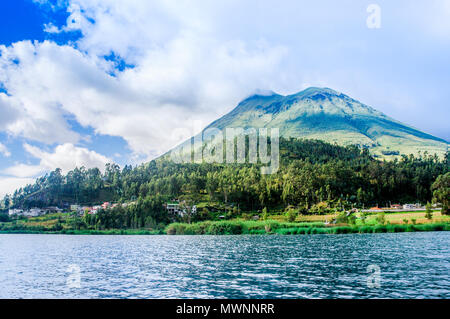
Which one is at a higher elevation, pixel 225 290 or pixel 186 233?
pixel 225 290

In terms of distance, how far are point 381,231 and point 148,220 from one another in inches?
4667

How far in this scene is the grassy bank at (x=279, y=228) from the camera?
121213 millimetres

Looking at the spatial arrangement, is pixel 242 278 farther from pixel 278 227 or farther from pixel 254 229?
pixel 278 227

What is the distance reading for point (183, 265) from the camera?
47125mm

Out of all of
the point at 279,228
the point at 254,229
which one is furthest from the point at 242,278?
the point at 254,229

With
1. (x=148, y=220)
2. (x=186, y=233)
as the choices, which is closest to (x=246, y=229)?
(x=186, y=233)

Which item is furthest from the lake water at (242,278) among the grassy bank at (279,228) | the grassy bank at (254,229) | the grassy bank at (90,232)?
the grassy bank at (90,232)

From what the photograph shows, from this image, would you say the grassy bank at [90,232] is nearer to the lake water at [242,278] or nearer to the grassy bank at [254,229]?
the grassy bank at [254,229]

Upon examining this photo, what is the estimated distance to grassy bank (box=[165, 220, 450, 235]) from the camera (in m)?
121

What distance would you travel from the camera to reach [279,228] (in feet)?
463

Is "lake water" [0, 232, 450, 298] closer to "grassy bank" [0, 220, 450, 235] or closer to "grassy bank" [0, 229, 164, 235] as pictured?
"grassy bank" [0, 220, 450, 235]
